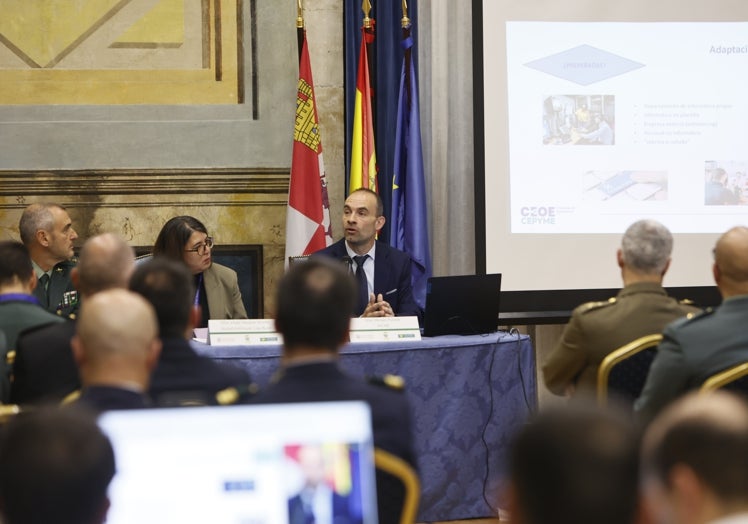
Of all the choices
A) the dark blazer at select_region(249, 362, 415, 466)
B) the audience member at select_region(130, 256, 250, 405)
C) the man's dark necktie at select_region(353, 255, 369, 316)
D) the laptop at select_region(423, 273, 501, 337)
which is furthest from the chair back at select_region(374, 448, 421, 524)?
the man's dark necktie at select_region(353, 255, 369, 316)

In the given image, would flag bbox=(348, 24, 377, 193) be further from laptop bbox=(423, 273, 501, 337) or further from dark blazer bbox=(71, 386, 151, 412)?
dark blazer bbox=(71, 386, 151, 412)

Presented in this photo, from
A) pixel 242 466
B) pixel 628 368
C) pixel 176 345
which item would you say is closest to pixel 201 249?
pixel 628 368

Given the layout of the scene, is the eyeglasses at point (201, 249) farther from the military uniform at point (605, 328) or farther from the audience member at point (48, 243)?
the military uniform at point (605, 328)

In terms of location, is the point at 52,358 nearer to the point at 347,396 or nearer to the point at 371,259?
the point at 347,396

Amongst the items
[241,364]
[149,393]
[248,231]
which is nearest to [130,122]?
[248,231]

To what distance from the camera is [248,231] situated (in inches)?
253

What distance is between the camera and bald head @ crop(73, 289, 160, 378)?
197 centimetres

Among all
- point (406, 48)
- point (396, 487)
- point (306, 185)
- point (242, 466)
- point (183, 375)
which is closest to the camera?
point (242, 466)

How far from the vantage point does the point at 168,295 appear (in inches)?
97.0

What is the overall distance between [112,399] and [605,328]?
1903mm

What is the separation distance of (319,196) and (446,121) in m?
0.99

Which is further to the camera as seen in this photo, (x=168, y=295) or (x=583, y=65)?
(x=583, y=65)

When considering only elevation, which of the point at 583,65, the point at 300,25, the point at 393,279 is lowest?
the point at 393,279

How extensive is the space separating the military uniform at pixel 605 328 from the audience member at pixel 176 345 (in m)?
1.31
